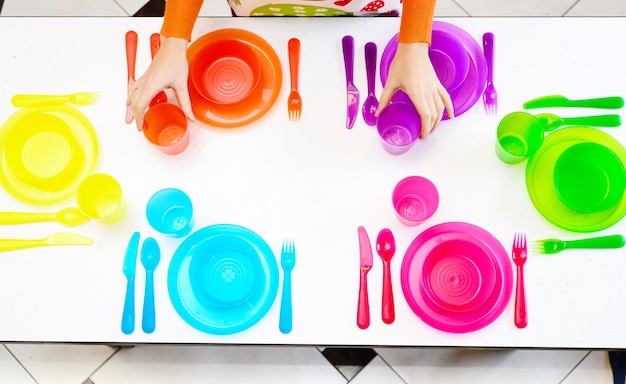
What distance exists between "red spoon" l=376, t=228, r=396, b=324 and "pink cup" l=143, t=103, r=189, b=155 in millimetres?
373

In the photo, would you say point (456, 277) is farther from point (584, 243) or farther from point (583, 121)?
point (583, 121)

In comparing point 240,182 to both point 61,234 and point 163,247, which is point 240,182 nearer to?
point 163,247

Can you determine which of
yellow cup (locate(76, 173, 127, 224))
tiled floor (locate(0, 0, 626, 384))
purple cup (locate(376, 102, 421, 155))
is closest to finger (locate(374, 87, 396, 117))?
purple cup (locate(376, 102, 421, 155))

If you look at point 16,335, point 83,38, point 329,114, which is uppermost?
point 83,38

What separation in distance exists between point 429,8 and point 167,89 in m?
0.47

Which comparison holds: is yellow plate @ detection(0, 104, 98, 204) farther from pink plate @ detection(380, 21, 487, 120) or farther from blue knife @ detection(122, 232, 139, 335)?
pink plate @ detection(380, 21, 487, 120)

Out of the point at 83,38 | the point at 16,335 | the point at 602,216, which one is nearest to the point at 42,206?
the point at 16,335

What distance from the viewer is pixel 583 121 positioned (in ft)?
2.91

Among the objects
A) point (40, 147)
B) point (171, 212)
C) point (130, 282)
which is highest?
point (40, 147)

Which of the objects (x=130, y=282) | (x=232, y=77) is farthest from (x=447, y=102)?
(x=130, y=282)

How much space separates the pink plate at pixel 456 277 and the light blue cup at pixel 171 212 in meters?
0.37

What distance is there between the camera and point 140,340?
0.83 metres

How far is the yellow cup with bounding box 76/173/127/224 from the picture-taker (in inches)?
33.3

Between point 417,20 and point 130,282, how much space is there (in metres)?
0.64
